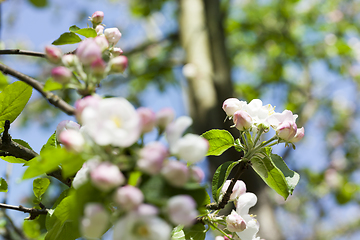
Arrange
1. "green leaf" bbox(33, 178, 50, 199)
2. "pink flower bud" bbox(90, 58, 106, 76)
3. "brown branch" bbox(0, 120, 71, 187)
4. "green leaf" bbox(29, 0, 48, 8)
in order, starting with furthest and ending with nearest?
1. "green leaf" bbox(29, 0, 48, 8)
2. "green leaf" bbox(33, 178, 50, 199)
3. "brown branch" bbox(0, 120, 71, 187)
4. "pink flower bud" bbox(90, 58, 106, 76)

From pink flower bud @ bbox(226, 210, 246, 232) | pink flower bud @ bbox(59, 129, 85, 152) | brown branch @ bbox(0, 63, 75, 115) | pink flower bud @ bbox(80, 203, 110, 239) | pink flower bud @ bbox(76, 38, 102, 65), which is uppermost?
pink flower bud @ bbox(226, 210, 246, 232)

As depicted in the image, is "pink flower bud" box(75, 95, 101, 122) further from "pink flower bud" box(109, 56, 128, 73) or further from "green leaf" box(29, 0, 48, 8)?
"green leaf" box(29, 0, 48, 8)

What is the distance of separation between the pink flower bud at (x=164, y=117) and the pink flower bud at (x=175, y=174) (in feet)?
0.24

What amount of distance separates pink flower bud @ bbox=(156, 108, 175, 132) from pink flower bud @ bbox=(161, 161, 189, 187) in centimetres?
7

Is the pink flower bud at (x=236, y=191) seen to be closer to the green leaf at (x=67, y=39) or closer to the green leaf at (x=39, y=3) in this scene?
the green leaf at (x=67, y=39)

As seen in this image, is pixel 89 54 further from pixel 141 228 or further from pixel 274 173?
pixel 274 173

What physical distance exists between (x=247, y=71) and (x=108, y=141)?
5309mm

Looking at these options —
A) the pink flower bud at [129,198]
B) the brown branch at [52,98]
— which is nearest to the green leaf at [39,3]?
the brown branch at [52,98]

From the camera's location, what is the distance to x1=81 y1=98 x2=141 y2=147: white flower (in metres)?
0.39

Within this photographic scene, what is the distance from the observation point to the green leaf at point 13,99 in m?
0.69

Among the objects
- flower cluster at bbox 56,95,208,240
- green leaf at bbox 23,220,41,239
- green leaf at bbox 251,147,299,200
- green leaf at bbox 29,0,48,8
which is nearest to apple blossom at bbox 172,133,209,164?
flower cluster at bbox 56,95,208,240

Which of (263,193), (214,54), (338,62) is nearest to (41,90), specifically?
(263,193)

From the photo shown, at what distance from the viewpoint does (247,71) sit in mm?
5453

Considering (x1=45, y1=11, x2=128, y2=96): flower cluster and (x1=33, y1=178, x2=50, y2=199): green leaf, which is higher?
(x1=45, y1=11, x2=128, y2=96): flower cluster
